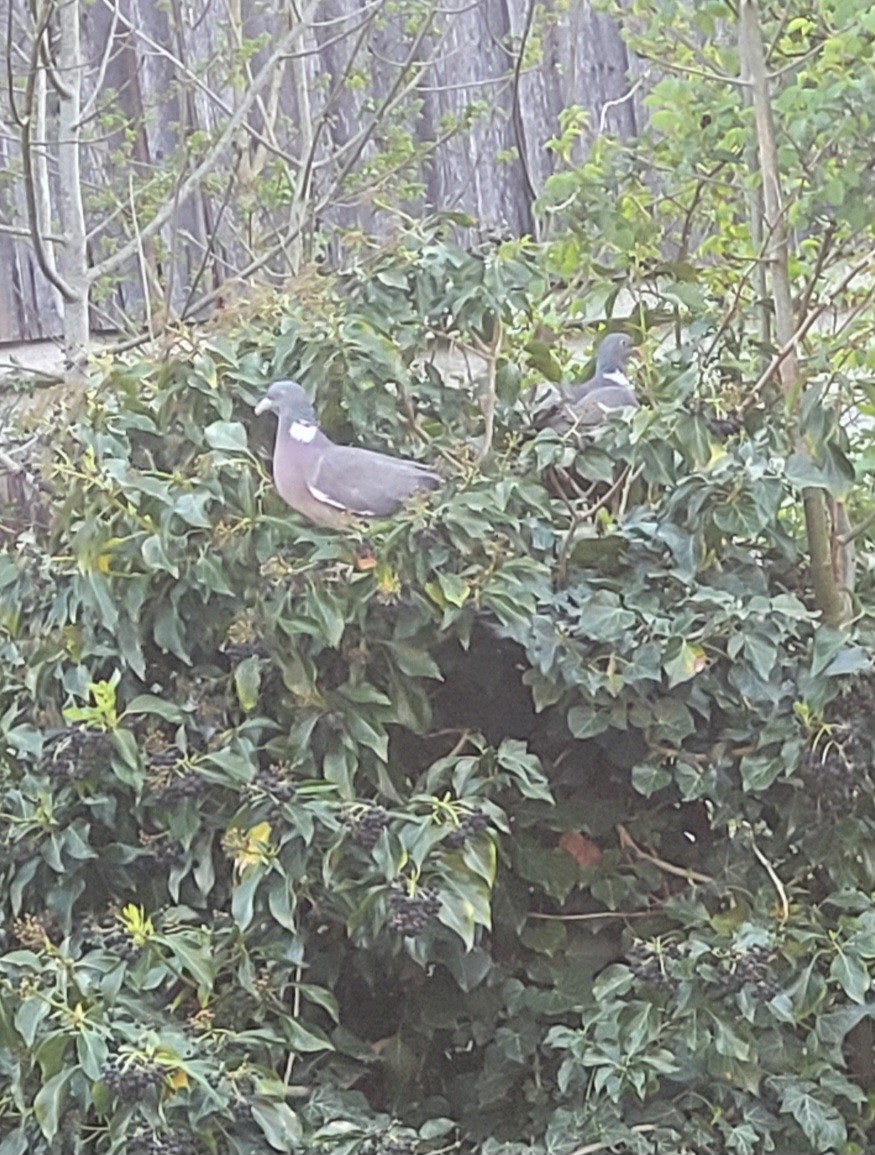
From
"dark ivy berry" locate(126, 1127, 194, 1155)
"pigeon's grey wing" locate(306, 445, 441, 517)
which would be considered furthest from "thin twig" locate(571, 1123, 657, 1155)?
"pigeon's grey wing" locate(306, 445, 441, 517)

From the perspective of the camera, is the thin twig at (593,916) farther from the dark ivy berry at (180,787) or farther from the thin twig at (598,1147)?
the dark ivy berry at (180,787)

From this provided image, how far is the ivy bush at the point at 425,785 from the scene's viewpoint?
6.66ft

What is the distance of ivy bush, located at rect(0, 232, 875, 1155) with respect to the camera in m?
2.03

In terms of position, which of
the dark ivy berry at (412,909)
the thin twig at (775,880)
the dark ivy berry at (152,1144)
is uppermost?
the dark ivy berry at (412,909)

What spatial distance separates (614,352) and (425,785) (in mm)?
796

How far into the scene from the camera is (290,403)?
2350 millimetres

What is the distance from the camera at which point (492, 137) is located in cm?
486

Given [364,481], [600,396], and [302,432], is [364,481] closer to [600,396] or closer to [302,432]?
[302,432]

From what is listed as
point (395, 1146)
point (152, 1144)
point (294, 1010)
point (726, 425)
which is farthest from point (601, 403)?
point (152, 1144)

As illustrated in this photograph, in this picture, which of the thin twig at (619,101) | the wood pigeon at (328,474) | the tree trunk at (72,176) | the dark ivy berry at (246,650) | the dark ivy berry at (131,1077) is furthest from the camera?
the tree trunk at (72,176)

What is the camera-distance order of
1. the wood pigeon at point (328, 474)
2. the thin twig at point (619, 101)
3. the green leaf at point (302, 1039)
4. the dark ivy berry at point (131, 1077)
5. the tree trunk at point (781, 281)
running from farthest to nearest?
1. the thin twig at point (619, 101)
2. the tree trunk at point (781, 281)
3. the wood pigeon at point (328, 474)
4. the green leaf at point (302, 1039)
5. the dark ivy berry at point (131, 1077)

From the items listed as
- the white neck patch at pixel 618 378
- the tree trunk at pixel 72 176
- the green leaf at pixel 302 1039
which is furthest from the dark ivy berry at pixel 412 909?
the tree trunk at pixel 72 176

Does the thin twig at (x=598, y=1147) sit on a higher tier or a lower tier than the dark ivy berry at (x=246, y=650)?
lower

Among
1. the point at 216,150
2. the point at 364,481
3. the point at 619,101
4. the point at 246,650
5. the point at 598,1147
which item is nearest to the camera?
the point at 598,1147
